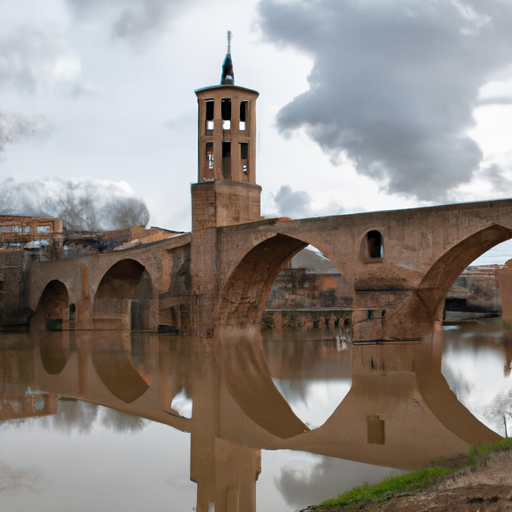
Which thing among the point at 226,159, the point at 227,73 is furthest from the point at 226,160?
the point at 227,73

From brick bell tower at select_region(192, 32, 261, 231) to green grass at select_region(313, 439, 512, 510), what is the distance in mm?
14761

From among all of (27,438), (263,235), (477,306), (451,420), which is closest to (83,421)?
(27,438)

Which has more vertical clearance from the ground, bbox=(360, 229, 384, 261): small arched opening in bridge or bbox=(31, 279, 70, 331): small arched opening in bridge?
bbox=(360, 229, 384, 261): small arched opening in bridge

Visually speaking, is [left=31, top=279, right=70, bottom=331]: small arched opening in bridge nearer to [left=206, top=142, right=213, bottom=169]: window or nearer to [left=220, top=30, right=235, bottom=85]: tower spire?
[left=206, top=142, right=213, bottom=169]: window

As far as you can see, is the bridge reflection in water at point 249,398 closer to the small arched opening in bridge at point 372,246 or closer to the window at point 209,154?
the small arched opening in bridge at point 372,246

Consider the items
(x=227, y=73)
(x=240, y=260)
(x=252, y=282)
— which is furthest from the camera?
(x=227, y=73)

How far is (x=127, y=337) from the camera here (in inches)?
832

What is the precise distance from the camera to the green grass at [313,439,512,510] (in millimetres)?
4488

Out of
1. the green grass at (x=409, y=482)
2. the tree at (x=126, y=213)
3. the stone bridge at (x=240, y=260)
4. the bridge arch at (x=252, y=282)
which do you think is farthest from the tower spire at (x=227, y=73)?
the tree at (x=126, y=213)

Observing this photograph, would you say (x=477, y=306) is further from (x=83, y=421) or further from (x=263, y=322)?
(x=83, y=421)

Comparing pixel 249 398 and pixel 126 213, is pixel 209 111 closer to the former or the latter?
pixel 249 398

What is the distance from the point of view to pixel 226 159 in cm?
2084

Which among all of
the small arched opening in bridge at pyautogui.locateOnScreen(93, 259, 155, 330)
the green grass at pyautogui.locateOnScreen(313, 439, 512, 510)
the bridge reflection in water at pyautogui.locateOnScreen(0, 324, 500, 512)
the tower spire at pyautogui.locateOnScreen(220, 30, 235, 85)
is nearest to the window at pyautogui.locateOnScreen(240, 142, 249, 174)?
the tower spire at pyautogui.locateOnScreen(220, 30, 235, 85)

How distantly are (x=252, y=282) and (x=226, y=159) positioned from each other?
399 centimetres
